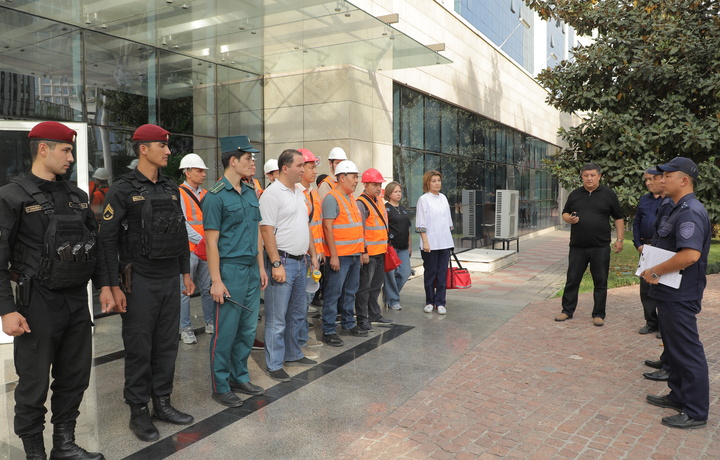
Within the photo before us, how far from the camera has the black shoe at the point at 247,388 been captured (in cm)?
467

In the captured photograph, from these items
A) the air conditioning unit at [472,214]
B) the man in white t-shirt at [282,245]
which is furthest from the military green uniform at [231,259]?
the air conditioning unit at [472,214]

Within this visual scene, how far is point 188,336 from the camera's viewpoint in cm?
629

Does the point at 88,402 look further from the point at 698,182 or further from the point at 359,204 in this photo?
the point at 698,182

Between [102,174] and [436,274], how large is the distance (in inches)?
199

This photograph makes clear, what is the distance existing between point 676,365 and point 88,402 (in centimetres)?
469

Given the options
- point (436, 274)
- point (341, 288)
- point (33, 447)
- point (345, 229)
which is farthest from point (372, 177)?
point (33, 447)

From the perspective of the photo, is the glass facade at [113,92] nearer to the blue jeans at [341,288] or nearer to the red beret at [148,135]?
the blue jeans at [341,288]

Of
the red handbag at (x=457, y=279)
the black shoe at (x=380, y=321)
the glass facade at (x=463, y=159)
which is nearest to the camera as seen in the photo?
the black shoe at (x=380, y=321)

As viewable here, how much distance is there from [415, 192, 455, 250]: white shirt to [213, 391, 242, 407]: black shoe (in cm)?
388

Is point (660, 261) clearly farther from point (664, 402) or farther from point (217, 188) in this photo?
point (217, 188)

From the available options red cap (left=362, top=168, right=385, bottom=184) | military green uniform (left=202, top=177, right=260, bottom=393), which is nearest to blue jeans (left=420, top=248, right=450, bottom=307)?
red cap (left=362, top=168, right=385, bottom=184)

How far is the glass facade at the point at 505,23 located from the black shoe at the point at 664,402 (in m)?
13.6

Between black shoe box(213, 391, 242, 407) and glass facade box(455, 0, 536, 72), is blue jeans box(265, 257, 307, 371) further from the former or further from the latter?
glass facade box(455, 0, 536, 72)

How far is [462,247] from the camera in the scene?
52.5 ft
